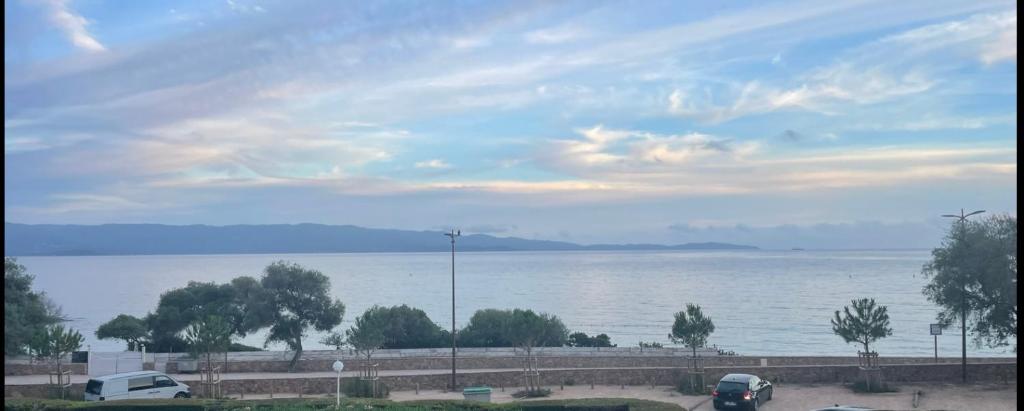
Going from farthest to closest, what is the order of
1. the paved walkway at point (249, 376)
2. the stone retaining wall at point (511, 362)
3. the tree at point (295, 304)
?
the tree at point (295, 304) → the stone retaining wall at point (511, 362) → the paved walkway at point (249, 376)

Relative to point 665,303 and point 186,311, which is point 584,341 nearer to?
point 186,311

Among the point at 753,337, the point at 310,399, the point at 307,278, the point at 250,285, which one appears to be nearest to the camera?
the point at 310,399

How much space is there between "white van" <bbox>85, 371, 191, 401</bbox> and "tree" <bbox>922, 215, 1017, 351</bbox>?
1059 inches

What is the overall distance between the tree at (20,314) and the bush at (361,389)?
623 inches

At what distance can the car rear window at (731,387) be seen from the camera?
2404 cm

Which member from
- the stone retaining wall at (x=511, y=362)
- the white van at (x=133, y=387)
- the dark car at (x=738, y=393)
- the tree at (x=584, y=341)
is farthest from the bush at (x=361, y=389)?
the tree at (x=584, y=341)

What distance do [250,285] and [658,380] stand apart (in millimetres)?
28603

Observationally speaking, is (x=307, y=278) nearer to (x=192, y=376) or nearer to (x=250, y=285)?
(x=250, y=285)

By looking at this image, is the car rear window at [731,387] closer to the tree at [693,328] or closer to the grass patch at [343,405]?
the grass patch at [343,405]

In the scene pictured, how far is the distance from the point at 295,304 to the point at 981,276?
108ft

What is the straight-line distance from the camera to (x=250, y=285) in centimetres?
4981

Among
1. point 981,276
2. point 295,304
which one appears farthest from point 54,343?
point 981,276

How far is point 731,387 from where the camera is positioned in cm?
2420

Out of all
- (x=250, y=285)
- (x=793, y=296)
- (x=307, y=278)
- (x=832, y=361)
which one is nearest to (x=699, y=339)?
(x=832, y=361)
